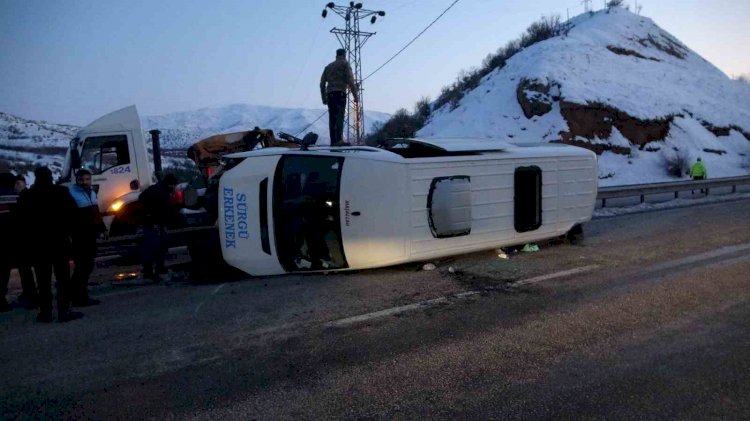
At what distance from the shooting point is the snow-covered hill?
22484mm

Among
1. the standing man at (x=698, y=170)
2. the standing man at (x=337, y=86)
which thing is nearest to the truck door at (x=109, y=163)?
the standing man at (x=337, y=86)

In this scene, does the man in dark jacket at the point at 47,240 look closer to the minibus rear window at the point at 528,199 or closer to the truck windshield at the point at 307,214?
the truck windshield at the point at 307,214

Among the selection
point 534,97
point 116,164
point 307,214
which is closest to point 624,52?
point 534,97

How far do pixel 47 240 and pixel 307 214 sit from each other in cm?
280

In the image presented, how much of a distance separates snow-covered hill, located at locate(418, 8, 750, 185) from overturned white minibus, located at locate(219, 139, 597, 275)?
1496cm

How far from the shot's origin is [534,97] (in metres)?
23.7

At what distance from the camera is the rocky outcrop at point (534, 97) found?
23.3 m

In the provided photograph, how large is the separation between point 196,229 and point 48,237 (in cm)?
304

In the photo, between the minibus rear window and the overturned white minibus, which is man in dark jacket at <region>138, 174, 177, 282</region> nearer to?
the overturned white minibus

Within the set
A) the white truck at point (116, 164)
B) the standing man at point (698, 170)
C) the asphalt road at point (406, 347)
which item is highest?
the white truck at point (116, 164)

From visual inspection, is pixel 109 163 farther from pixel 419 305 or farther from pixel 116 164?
pixel 419 305

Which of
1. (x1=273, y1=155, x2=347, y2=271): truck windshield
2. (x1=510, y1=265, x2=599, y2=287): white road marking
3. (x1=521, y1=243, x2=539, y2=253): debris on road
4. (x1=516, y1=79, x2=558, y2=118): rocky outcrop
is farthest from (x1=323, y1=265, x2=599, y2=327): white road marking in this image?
(x1=516, y1=79, x2=558, y2=118): rocky outcrop

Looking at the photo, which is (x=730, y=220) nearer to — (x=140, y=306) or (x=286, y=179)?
(x=286, y=179)

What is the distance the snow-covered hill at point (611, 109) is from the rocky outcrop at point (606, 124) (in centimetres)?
5
